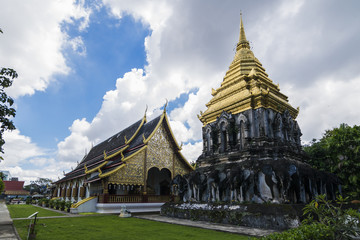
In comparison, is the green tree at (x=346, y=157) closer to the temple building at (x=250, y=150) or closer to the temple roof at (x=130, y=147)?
the temple building at (x=250, y=150)

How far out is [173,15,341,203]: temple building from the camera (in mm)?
7543

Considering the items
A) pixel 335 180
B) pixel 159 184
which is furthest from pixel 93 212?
pixel 335 180

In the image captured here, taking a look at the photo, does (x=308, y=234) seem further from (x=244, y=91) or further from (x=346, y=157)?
(x=346, y=157)

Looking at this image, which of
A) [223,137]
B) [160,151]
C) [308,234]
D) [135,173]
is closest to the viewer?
[308,234]

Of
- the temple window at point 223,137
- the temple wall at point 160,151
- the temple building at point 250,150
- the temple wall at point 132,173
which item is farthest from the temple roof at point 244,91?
the temple wall at point 132,173

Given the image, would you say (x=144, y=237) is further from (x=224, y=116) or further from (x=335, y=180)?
(x=335, y=180)

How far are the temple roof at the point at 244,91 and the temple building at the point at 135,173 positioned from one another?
440 cm

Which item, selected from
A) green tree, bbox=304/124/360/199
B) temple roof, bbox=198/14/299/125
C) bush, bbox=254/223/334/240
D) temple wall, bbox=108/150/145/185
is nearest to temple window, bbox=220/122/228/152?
temple roof, bbox=198/14/299/125

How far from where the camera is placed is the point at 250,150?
29.3ft

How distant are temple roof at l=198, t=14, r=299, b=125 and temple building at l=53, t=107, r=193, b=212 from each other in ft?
14.4

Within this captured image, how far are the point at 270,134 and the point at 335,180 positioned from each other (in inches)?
123

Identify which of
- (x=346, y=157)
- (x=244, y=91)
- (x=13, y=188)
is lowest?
(x=13, y=188)

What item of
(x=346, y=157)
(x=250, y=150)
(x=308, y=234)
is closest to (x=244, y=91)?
(x=250, y=150)

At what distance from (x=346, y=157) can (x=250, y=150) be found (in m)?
8.36
